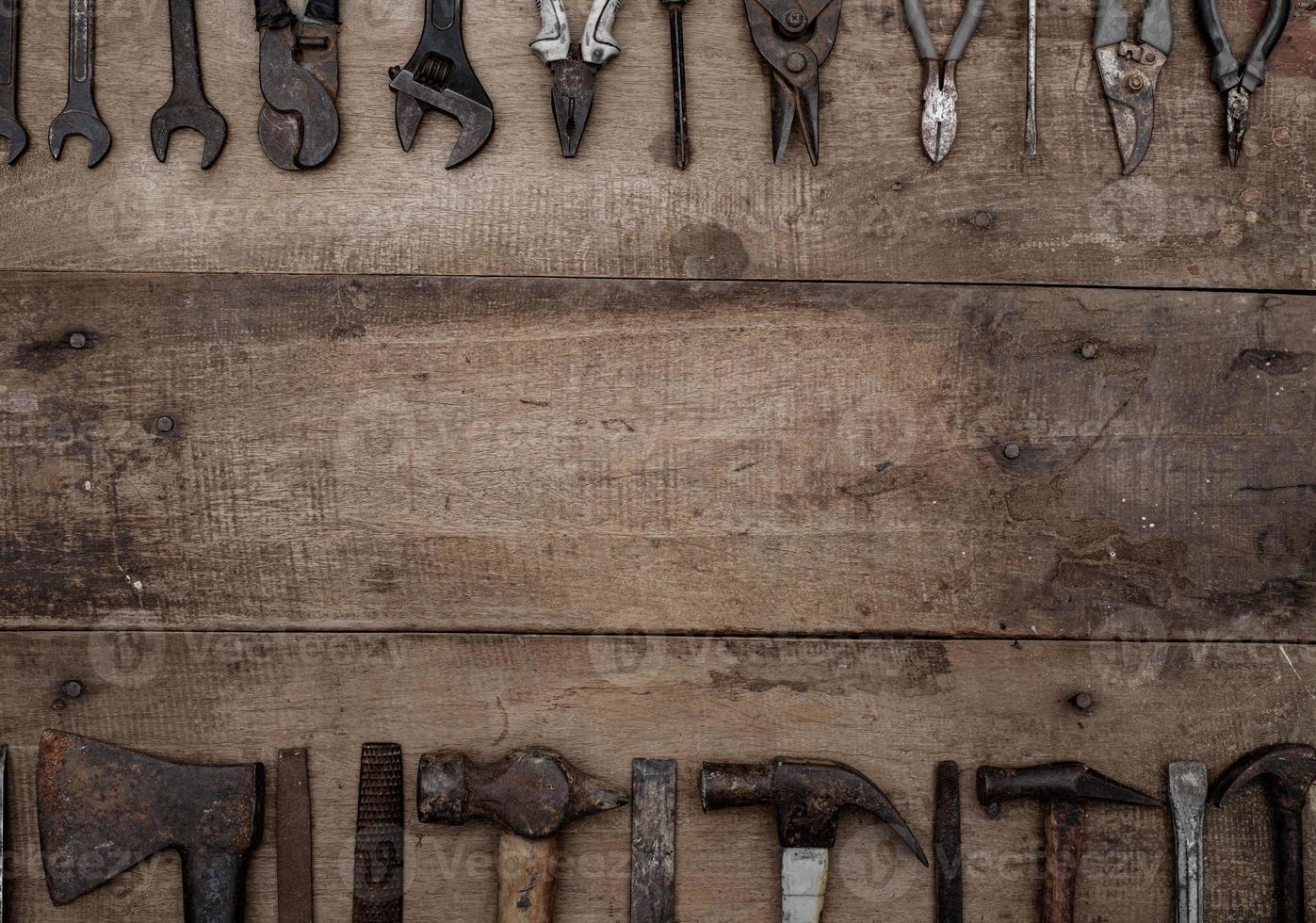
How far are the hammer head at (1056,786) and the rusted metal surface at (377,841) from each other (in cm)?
115

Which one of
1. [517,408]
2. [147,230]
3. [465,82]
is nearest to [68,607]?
[147,230]

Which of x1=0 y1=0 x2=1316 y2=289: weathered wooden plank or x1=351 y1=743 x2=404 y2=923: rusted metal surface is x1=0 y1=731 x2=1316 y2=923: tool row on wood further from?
x1=0 y1=0 x2=1316 y2=289: weathered wooden plank

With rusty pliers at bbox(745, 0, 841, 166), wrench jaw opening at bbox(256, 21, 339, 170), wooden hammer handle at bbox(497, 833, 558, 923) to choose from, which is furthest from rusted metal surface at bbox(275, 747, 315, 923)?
rusty pliers at bbox(745, 0, 841, 166)

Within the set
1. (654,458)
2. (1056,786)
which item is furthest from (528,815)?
(1056,786)

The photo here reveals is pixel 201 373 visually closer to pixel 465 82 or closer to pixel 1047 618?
pixel 465 82

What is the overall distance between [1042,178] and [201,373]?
1.71m

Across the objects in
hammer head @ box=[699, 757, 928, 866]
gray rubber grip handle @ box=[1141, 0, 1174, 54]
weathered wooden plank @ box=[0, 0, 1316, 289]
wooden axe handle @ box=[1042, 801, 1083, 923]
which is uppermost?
gray rubber grip handle @ box=[1141, 0, 1174, 54]

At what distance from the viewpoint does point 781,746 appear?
1.83 meters

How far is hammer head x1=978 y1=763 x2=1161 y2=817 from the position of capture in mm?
1771

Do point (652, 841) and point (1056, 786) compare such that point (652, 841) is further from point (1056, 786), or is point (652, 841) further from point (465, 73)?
point (465, 73)

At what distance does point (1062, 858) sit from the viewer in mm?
1783

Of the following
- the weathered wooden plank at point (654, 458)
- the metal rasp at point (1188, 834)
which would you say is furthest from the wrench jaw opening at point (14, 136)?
the metal rasp at point (1188, 834)

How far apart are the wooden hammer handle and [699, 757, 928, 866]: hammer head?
12.6 inches

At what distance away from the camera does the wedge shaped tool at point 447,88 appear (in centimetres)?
180
